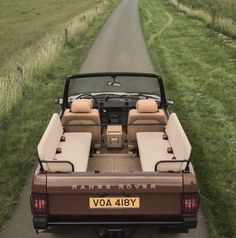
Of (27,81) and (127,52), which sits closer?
(27,81)

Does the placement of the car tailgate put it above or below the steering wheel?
above

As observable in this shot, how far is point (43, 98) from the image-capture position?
13.6 m

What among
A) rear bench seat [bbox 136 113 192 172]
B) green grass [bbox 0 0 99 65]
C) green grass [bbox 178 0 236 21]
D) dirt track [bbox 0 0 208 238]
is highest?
rear bench seat [bbox 136 113 192 172]

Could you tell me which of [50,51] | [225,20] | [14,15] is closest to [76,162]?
[50,51]

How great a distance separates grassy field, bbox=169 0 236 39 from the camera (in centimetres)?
2549

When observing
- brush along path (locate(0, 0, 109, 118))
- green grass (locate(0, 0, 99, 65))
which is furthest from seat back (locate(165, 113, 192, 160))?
green grass (locate(0, 0, 99, 65))

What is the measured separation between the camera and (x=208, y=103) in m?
12.8

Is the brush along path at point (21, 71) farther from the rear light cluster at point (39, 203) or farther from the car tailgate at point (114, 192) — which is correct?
the car tailgate at point (114, 192)

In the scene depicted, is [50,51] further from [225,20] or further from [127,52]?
[225,20]

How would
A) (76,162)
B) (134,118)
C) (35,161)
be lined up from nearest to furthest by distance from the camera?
(76,162), (134,118), (35,161)

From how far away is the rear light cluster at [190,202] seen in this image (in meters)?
5.28

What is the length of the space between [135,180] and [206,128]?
5848 mm

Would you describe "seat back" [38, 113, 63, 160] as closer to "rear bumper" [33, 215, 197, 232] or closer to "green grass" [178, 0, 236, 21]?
"rear bumper" [33, 215, 197, 232]

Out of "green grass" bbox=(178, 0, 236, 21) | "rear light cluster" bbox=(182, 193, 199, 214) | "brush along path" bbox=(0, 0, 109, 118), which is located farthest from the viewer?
"green grass" bbox=(178, 0, 236, 21)
